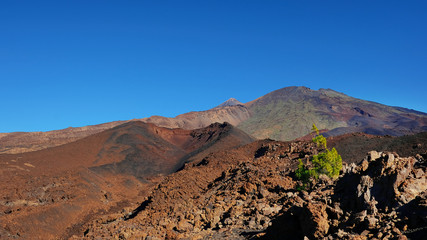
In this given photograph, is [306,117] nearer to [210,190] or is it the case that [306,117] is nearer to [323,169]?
[210,190]

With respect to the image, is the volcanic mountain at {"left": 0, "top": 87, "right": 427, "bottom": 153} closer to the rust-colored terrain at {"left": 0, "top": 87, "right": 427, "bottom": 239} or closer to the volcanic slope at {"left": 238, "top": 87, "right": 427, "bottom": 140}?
the volcanic slope at {"left": 238, "top": 87, "right": 427, "bottom": 140}

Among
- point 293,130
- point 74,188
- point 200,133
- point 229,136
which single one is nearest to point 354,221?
point 74,188

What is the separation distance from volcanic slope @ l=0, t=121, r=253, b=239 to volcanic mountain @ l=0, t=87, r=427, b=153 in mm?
31168

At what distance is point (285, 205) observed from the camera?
2003cm

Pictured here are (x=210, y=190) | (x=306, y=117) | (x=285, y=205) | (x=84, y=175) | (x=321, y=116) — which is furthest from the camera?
(x=321, y=116)

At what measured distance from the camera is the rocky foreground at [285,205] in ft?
40.6

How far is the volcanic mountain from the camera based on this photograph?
105m

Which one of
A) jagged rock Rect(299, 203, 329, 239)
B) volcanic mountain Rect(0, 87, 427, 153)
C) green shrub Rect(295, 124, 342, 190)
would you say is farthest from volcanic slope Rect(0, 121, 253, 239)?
volcanic mountain Rect(0, 87, 427, 153)

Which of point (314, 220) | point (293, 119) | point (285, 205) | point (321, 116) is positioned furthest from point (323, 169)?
point (321, 116)

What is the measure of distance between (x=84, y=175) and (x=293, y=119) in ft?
331

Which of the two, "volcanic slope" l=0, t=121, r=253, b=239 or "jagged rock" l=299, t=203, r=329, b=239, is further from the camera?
"volcanic slope" l=0, t=121, r=253, b=239

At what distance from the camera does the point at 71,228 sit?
2858cm

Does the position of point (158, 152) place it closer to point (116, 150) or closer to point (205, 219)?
→ point (116, 150)

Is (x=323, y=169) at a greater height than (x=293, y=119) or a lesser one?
lesser
